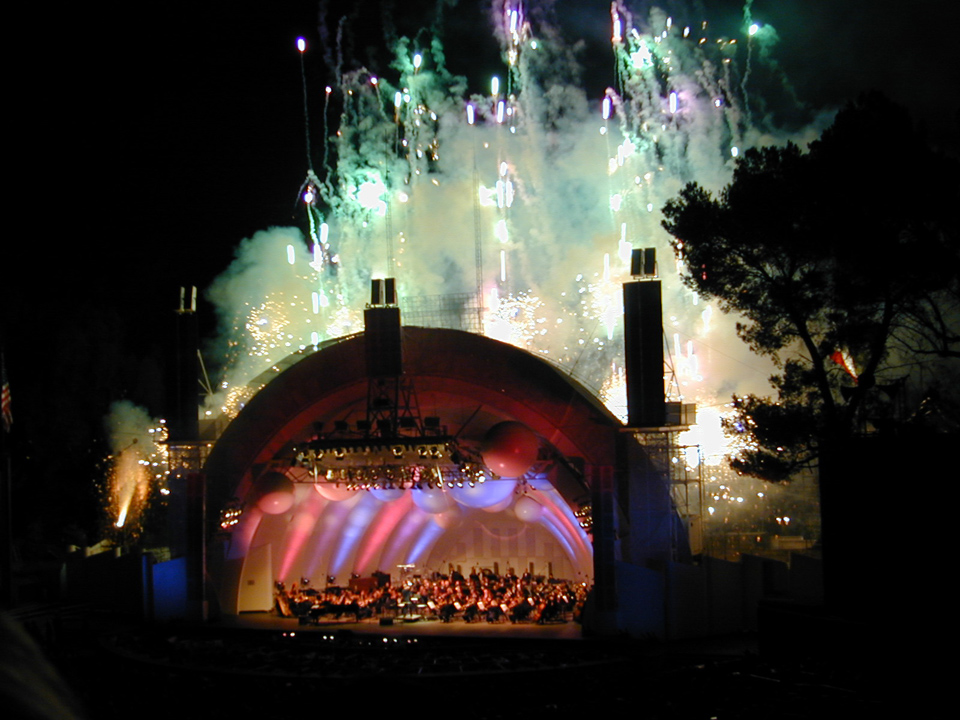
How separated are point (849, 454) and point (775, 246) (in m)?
5.41

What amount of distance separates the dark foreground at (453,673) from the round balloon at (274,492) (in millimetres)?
2678

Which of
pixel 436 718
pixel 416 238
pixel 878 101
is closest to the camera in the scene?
pixel 436 718

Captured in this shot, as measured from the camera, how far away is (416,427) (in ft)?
66.3

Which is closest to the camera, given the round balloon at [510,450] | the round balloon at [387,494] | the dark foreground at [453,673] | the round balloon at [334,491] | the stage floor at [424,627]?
the dark foreground at [453,673]

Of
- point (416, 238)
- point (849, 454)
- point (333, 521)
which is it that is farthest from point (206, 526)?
point (416, 238)

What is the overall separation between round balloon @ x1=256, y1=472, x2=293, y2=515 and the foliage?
413 inches

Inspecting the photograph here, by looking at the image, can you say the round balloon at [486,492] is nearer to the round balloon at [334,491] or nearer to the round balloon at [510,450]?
the round balloon at [510,450]

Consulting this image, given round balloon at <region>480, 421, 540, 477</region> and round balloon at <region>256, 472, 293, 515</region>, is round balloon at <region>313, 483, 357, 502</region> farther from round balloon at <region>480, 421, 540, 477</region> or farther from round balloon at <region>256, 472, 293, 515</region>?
round balloon at <region>480, 421, 540, 477</region>

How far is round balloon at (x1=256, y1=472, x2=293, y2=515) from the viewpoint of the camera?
2281 centimetres

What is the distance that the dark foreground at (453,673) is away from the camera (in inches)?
410

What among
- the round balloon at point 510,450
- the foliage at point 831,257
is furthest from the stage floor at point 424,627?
the foliage at point 831,257

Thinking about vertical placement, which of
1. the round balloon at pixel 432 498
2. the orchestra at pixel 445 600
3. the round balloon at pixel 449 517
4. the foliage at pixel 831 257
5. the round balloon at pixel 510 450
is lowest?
the orchestra at pixel 445 600

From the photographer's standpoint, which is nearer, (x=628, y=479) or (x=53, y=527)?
(x=628, y=479)

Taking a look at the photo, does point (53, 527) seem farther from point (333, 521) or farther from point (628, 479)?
point (628, 479)
